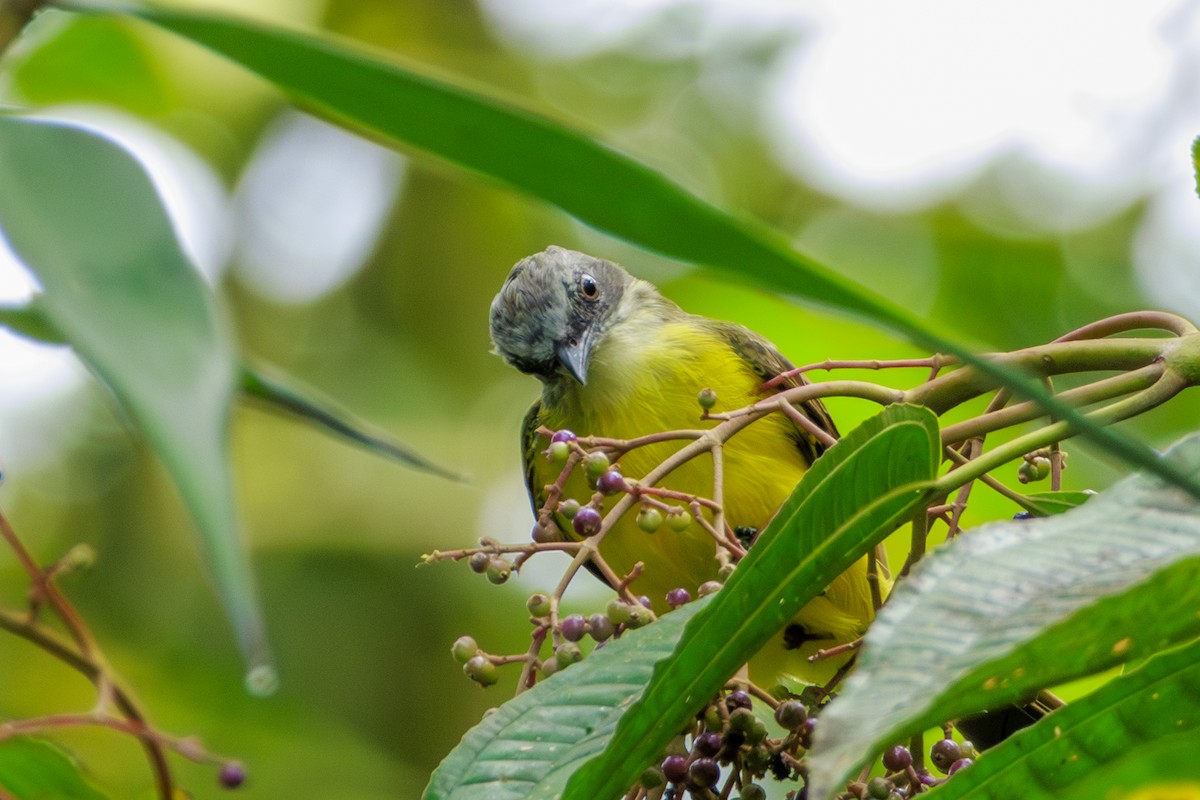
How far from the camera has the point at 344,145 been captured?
7793 millimetres

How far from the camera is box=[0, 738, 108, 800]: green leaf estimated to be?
6.11 feet

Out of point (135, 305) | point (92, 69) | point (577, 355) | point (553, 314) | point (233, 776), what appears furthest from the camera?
point (92, 69)

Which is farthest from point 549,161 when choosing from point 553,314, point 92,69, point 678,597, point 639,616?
point 92,69

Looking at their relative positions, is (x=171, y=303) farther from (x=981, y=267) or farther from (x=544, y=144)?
(x=981, y=267)

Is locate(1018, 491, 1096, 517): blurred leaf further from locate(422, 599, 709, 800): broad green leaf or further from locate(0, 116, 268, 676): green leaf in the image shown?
locate(0, 116, 268, 676): green leaf

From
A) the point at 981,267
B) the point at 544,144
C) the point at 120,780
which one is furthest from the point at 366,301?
the point at 544,144

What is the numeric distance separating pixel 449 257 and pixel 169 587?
243 centimetres

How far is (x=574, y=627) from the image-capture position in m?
1.61

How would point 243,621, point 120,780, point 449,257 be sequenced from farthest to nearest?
1. point 449,257
2. point 120,780
3. point 243,621

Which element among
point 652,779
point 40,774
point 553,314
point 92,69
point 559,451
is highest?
point 92,69

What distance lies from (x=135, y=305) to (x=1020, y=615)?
714 mm

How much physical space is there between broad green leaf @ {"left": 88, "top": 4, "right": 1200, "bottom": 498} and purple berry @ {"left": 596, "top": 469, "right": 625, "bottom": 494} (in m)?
0.86

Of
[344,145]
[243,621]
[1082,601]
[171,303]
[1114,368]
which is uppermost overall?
[344,145]

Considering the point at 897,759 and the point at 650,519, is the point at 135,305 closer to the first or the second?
the point at 650,519
